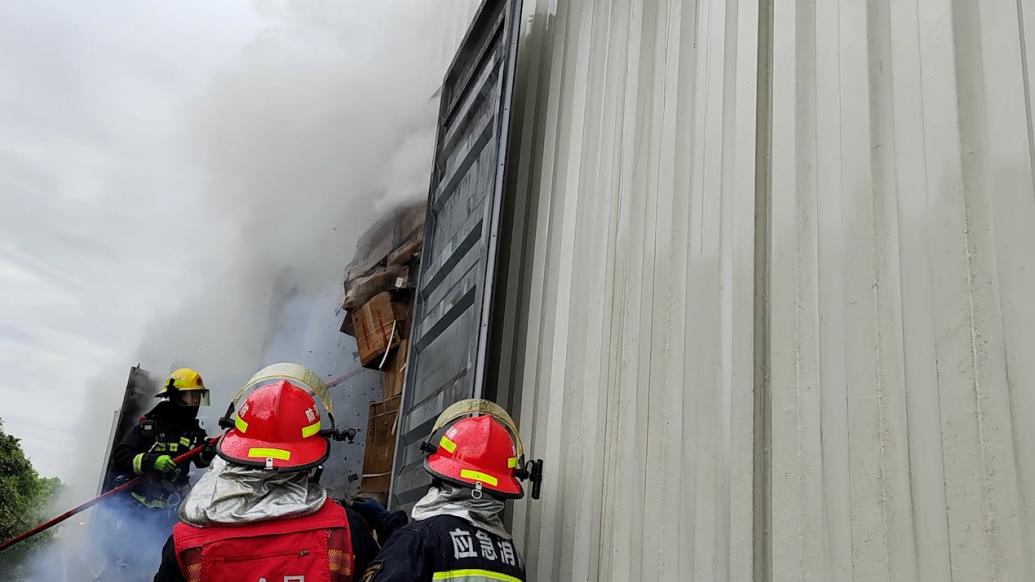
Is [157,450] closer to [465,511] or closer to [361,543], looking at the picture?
[361,543]

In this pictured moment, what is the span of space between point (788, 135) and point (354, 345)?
5.49 m

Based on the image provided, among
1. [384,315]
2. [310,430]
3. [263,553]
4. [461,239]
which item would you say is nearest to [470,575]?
[263,553]

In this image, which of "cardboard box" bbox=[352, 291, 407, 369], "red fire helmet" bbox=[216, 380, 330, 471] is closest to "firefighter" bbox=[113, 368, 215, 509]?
"cardboard box" bbox=[352, 291, 407, 369]

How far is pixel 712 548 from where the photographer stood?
6.78ft

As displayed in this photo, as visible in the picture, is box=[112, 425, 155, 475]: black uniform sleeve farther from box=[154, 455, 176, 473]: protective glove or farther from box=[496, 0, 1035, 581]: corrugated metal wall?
box=[496, 0, 1035, 581]: corrugated metal wall

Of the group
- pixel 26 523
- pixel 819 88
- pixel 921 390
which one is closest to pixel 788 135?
pixel 819 88

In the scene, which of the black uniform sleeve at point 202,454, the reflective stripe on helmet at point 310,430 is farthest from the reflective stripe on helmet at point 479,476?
the black uniform sleeve at point 202,454

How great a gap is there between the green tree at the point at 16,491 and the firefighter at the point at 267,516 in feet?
22.6

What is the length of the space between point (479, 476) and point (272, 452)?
675mm

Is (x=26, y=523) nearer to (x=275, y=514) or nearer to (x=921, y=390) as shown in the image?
(x=275, y=514)

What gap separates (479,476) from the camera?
103 inches

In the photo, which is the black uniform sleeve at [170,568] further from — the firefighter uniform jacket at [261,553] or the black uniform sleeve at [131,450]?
the black uniform sleeve at [131,450]

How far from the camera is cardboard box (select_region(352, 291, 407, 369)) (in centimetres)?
588

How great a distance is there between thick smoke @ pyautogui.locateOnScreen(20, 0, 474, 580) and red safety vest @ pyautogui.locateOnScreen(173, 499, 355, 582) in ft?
13.0
